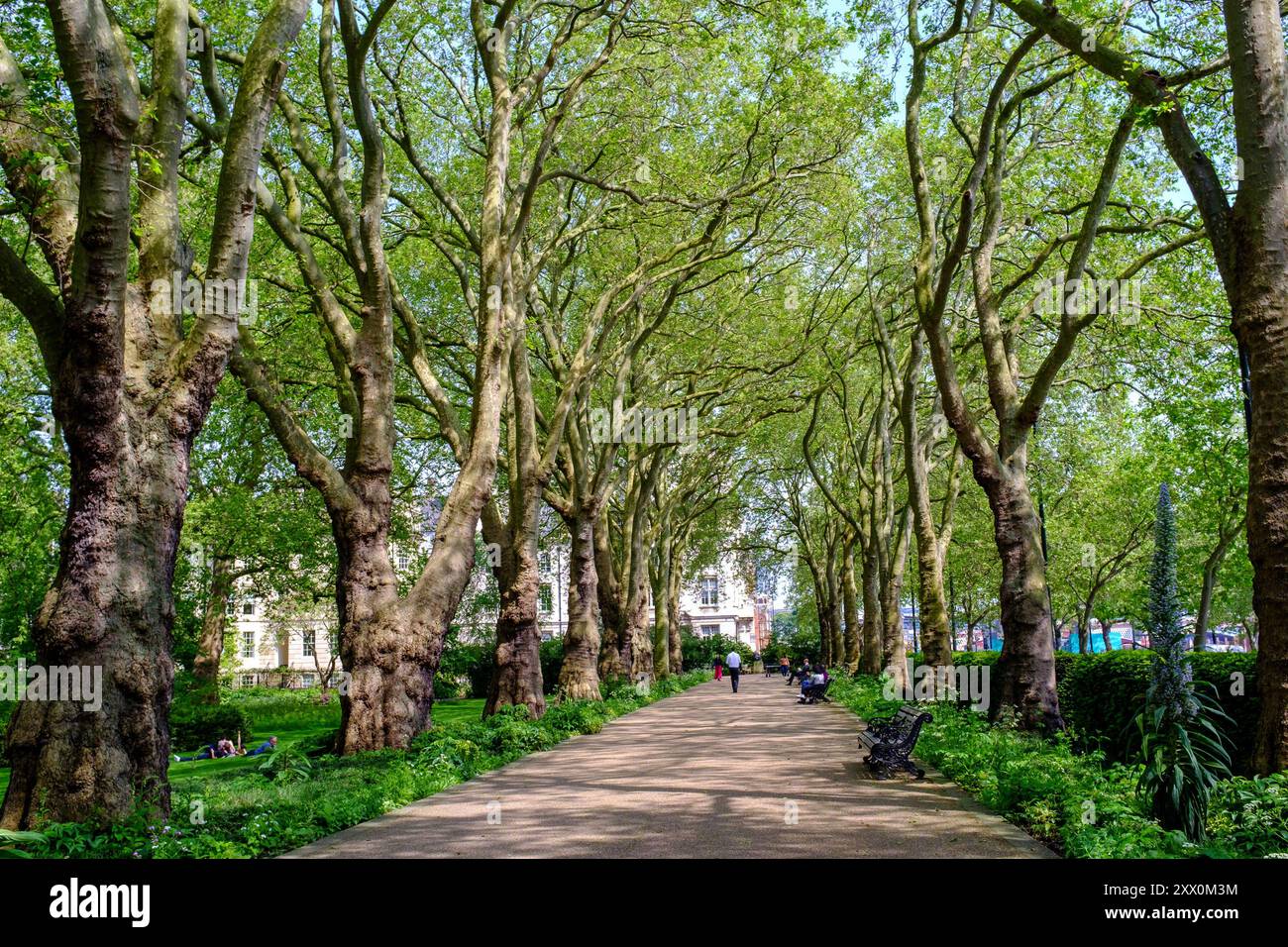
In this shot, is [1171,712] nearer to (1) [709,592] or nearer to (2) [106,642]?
(2) [106,642]

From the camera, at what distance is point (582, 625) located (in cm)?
2158

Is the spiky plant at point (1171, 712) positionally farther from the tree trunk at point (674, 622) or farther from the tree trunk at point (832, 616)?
the tree trunk at point (674, 622)

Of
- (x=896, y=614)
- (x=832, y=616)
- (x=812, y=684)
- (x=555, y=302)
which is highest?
(x=555, y=302)

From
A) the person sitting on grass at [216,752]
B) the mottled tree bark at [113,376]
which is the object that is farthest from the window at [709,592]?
the mottled tree bark at [113,376]

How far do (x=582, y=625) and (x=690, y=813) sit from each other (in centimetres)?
1239

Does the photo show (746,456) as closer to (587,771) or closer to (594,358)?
(594,358)

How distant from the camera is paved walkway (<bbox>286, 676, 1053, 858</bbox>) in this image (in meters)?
7.63

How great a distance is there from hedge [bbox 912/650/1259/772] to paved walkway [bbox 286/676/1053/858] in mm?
3039

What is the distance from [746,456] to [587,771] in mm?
28559

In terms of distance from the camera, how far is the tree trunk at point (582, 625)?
70.0 feet

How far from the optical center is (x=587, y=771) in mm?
12586

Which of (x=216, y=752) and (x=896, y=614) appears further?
(x=896, y=614)

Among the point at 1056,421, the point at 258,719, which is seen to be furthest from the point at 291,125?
the point at 1056,421

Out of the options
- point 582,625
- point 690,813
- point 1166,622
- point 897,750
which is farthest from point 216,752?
point 1166,622
